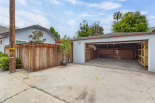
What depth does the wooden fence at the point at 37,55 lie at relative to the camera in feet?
16.8

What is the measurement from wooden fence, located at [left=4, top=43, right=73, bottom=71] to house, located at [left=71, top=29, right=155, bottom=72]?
2727mm

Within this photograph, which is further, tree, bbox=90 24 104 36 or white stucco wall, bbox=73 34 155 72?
tree, bbox=90 24 104 36

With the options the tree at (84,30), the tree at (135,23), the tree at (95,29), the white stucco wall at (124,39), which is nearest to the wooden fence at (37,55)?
the white stucco wall at (124,39)

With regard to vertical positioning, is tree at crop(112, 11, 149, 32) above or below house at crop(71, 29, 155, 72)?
above

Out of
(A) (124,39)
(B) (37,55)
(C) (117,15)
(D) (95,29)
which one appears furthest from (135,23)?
(B) (37,55)

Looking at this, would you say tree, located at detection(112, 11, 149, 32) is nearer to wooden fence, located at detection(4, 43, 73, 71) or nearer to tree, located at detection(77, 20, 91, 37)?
tree, located at detection(77, 20, 91, 37)

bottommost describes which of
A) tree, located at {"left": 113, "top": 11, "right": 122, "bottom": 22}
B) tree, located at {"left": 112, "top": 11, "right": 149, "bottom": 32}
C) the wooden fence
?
the wooden fence

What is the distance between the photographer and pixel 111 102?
2.15m

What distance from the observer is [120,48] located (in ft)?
39.8

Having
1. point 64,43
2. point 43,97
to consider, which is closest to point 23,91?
point 43,97

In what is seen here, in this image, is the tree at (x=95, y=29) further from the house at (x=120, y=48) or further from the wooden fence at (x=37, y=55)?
the wooden fence at (x=37, y=55)

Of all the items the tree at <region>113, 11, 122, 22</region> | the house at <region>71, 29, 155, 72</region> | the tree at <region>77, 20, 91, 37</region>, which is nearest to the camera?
the house at <region>71, 29, 155, 72</region>

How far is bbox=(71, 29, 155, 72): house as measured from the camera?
5319 mm

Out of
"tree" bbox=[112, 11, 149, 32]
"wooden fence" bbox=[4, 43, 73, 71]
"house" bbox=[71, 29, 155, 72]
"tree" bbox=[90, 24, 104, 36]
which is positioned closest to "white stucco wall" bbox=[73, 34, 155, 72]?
"house" bbox=[71, 29, 155, 72]
